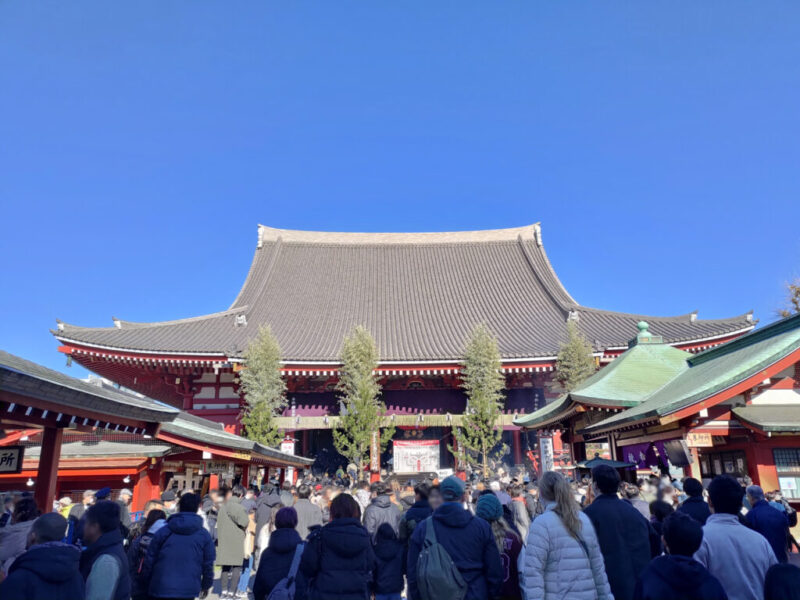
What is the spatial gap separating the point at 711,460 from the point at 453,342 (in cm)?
1417

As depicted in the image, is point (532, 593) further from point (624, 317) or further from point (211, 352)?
point (624, 317)

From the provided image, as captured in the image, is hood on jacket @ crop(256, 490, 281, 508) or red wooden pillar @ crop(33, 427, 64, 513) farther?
hood on jacket @ crop(256, 490, 281, 508)

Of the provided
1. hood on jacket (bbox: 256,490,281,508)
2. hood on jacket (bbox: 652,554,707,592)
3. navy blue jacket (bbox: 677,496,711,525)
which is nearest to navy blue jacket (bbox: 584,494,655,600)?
navy blue jacket (bbox: 677,496,711,525)

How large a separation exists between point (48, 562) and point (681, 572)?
3.62 metres

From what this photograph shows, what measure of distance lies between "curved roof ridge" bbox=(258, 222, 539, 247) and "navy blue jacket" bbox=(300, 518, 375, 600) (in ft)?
103

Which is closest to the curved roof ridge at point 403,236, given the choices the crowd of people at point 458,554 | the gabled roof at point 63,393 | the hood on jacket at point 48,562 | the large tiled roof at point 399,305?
the large tiled roof at point 399,305

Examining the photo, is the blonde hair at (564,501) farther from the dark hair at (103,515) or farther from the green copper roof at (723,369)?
the green copper roof at (723,369)

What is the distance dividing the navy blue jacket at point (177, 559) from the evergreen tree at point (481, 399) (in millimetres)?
15936

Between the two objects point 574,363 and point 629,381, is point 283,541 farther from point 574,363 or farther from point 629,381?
point 574,363

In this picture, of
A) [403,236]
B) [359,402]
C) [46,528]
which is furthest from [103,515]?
[403,236]

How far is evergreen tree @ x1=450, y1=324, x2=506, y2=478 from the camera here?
20203 millimetres

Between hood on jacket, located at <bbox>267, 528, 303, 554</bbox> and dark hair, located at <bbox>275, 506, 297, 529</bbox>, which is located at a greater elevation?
dark hair, located at <bbox>275, 506, 297, 529</bbox>

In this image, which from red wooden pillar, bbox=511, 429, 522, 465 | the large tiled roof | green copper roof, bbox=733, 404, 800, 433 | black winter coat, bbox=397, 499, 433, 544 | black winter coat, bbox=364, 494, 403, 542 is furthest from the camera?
red wooden pillar, bbox=511, 429, 522, 465

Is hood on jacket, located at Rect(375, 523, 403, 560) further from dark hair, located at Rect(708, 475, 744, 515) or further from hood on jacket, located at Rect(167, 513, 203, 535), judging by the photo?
dark hair, located at Rect(708, 475, 744, 515)
